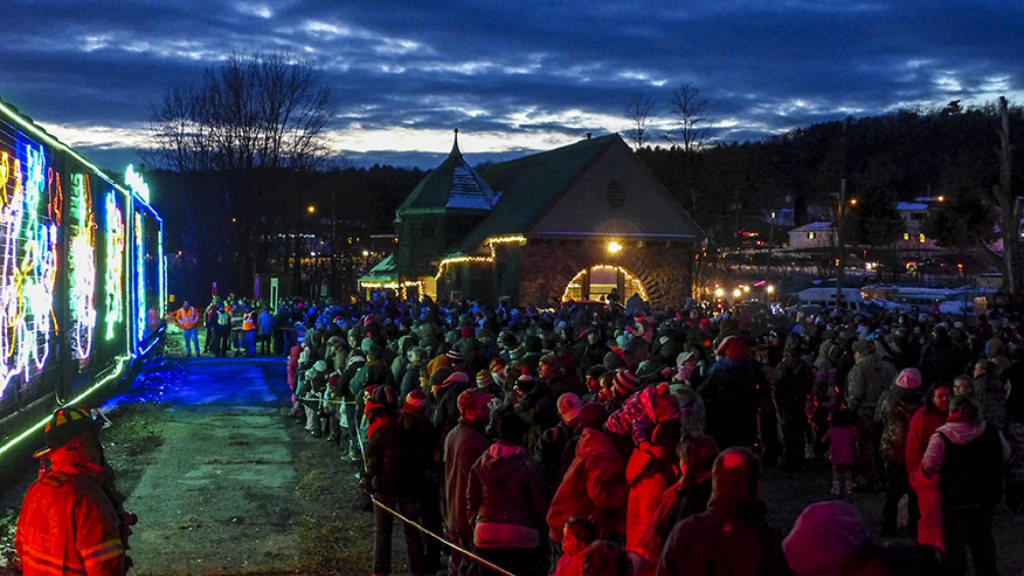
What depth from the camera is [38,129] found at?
9852 mm

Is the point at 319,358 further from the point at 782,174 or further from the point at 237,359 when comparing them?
the point at 782,174

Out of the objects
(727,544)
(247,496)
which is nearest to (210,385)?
(247,496)

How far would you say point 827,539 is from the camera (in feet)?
10.4

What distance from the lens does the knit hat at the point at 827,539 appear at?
316 centimetres

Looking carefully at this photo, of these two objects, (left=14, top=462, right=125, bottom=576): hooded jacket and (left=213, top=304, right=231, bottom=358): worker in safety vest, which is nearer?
(left=14, top=462, right=125, bottom=576): hooded jacket

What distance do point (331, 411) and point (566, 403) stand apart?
7542 mm

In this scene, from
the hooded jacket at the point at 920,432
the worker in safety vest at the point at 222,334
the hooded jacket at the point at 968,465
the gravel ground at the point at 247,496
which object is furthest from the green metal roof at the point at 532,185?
the hooded jacket at the point at 968,465

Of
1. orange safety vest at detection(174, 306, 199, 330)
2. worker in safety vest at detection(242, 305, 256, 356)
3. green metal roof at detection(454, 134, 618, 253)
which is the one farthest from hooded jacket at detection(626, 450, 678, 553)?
green metal roof at detection(454, 134, 618, 253)

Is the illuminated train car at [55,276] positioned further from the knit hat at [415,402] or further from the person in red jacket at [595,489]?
the person in red jacket at [595,489]

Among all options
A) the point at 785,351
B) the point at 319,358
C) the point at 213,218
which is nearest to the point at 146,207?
the point at 319,358

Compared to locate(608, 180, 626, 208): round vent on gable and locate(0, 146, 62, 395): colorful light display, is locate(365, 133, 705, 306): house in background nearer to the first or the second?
locate(608, 180, 626, 208): round vent on gable

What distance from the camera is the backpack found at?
27.1 feet

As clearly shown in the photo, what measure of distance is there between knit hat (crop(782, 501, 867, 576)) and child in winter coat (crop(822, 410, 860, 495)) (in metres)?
7.38

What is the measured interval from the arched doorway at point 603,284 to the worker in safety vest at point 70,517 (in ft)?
117
